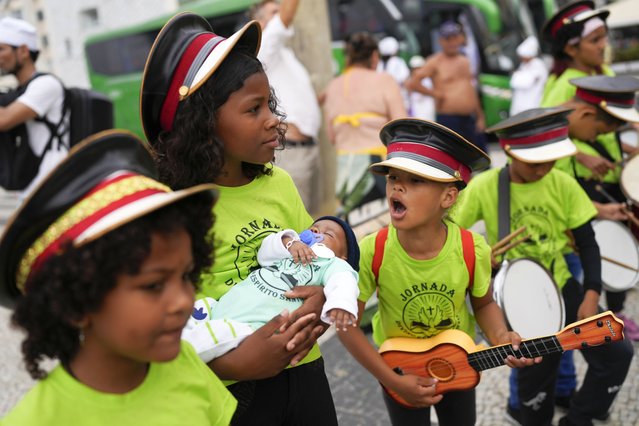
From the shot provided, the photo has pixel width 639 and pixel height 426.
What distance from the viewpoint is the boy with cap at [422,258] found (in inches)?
85.7

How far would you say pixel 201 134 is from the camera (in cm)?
178

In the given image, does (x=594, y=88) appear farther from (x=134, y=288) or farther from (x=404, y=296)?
(x=134, y=288)

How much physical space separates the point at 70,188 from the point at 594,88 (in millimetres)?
2748

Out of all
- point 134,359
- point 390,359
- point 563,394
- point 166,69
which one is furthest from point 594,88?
point 134,359

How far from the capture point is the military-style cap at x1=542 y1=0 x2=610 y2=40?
388cm

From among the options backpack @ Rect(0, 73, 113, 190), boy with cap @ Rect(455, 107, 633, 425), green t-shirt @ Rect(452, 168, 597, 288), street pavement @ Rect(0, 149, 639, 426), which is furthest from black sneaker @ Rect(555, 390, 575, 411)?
backpack @ Rect(0, 73, 113, 190)

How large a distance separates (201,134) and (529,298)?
5.02ft

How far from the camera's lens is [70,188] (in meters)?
1.24

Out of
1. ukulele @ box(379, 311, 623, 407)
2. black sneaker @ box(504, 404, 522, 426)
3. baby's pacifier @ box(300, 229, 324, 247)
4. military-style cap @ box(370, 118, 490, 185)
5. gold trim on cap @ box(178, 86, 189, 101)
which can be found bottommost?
black sneaker @ box(504, 404, 522, 426)

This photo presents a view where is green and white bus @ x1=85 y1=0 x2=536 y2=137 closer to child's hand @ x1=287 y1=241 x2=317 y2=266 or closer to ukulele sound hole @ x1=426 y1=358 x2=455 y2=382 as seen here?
ukulele sound hole @ x1=426 y1=358 x2=455 y2=382

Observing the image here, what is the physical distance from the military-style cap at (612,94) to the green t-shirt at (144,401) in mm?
2494

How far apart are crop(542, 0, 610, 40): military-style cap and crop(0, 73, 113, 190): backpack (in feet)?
9.63

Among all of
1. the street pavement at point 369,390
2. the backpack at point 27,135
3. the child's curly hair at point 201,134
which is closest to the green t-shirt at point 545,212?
the street pavement at point 369,390

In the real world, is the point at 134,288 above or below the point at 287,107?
above
